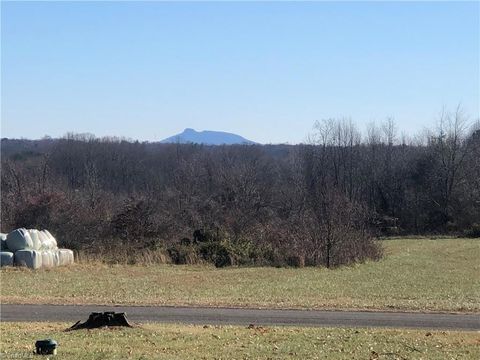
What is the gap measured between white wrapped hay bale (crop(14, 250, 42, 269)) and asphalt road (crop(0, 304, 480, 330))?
30.7 feet

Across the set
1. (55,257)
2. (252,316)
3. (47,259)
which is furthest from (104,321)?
(55,257)

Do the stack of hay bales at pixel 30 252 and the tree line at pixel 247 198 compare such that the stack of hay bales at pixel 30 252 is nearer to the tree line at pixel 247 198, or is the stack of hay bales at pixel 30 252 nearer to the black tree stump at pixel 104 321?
→ the tree line at pixel 247 198

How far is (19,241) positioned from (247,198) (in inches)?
956

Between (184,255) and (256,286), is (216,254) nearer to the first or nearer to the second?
(184,255)

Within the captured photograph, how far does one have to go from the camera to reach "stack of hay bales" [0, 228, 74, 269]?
26047 mm

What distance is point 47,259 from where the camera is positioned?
1056 inches

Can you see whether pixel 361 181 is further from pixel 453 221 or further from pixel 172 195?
pixel 172 195

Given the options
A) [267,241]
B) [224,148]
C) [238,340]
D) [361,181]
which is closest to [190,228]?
[267,241]

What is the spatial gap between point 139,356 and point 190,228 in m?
30.3

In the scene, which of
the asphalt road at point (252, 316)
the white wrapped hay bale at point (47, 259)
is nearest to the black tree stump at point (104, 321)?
the asphalt road at point (252, 316)

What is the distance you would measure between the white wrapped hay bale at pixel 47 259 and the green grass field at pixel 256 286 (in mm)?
647

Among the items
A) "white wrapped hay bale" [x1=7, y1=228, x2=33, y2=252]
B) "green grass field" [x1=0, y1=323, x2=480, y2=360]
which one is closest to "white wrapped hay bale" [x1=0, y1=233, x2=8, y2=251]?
"white wrapped hay bale" [x1=7, y1=228, x2=33, y2=252]

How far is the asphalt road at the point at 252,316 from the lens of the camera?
562 inches

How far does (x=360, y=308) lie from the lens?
16.6 m
